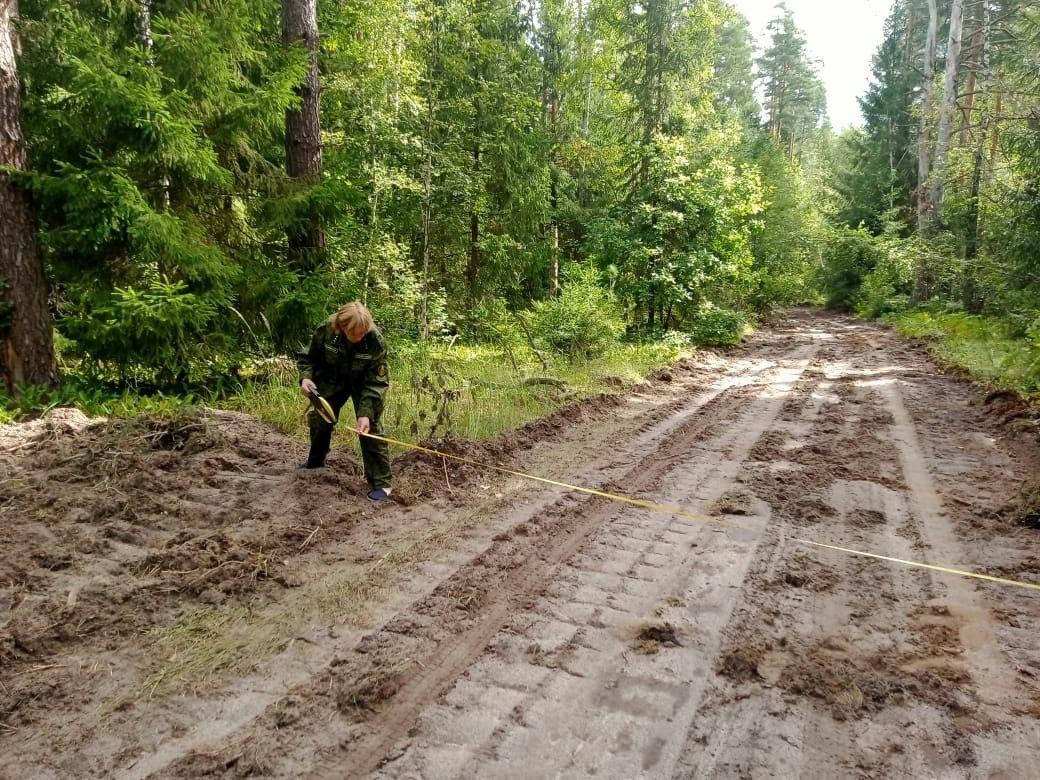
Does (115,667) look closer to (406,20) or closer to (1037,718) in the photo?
(1037,718)

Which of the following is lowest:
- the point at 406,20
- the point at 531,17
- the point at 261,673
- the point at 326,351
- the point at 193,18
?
the point at 261,673

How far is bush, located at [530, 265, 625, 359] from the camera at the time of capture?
12602 mm

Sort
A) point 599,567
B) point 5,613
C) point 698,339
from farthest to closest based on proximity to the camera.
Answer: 1. point 698,339
2. point 599,567
3. point 5,613

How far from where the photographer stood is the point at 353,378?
5.64m

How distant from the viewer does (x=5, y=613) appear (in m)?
3.38

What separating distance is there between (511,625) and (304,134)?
8.59 meters

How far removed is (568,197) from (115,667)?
1940cm

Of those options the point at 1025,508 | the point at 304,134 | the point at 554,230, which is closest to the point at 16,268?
the point at 304,134

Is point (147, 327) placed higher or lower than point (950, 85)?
lower

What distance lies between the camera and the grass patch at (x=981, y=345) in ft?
30.9

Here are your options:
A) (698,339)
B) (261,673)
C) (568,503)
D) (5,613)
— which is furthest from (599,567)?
(698,339)

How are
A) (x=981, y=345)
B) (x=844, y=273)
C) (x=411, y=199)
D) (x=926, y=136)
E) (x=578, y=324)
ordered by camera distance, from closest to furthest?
1. (x=578, y=324)
2. (x=411, y=199)
3. (x=981, y=345)
4. (x=926, y=136)
5. (x=844, y=273)

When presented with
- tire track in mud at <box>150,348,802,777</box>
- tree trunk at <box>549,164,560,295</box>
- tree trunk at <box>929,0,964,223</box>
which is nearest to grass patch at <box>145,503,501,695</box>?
tire track in mud at <box>150,348,802,777</box>

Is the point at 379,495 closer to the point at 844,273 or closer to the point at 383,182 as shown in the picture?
the point at 383,182
